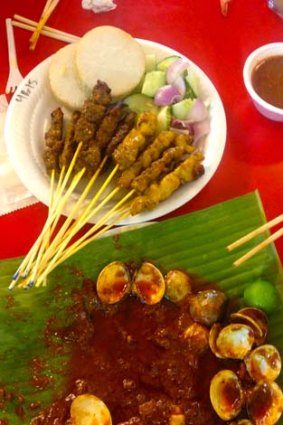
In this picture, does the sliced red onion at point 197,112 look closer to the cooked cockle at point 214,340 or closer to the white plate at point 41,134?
the white plate at point 41,134

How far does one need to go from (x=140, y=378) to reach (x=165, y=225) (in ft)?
2.24

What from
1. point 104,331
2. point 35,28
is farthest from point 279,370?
point 35,28

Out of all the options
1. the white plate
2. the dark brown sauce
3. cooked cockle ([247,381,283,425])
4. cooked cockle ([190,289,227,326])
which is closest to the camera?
cooked cockle ([247,381,283,425])

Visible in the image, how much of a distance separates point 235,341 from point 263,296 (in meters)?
0.23

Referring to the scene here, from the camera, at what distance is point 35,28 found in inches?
129

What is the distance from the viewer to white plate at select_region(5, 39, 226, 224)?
2.65m

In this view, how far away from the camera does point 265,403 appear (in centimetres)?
224

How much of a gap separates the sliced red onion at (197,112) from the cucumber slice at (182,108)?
0.02 meters

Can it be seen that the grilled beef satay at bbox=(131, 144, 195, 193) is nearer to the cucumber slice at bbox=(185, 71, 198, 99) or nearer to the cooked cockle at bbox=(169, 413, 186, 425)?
the cucumber slice at bbox=(185, 71, 198, 99)

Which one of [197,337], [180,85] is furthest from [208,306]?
[180,85]

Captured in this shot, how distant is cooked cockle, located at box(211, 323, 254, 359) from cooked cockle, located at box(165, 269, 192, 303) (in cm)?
25

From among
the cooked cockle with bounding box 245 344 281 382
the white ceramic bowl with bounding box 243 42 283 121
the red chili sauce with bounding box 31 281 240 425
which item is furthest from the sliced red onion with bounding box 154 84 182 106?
the cooked cockle with bounding box 245 344 281 382

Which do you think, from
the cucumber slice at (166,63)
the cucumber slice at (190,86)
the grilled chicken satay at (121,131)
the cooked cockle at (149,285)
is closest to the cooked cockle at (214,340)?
the cooked cockle at (149,285)

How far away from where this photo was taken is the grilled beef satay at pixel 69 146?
265cm
